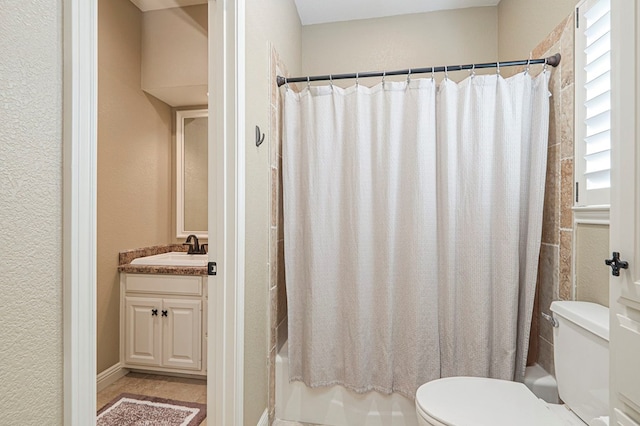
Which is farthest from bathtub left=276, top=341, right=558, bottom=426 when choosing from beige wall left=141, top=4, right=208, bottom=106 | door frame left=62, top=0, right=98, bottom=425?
beige wall left=141, top=4, right=208, bottom=106

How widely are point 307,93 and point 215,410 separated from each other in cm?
158

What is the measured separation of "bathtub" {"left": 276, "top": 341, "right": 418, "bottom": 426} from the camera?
1.75 m

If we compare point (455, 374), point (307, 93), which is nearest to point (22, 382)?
point (307, 93)

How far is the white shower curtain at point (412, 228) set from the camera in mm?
1674

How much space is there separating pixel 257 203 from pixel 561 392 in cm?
151

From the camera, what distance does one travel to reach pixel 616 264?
0.75 metres

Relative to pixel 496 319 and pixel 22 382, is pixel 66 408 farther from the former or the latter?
pixel 496 319

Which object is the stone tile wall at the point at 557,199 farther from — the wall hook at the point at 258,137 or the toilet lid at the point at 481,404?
the wall hook at the point at 258,137

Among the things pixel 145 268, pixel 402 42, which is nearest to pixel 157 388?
pixel 145 268

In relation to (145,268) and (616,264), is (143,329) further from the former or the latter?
(616,264)

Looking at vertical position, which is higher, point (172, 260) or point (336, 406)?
point (172, 260)

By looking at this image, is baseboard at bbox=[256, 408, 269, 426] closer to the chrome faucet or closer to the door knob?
the chrome faucet

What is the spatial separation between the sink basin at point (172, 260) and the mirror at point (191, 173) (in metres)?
0.23

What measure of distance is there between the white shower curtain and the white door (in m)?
0.93
